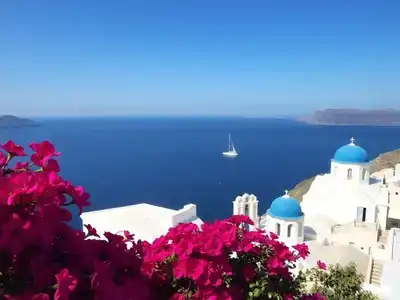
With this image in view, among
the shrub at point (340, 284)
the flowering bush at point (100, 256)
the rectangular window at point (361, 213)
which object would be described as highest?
the flowering bush at point (100, 256)

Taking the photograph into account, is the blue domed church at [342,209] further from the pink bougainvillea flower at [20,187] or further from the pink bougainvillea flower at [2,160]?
the pink bougainvillea flower at [20,187]

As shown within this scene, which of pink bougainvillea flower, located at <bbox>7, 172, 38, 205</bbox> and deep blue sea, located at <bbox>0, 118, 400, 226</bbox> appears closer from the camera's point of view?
pink bougainvillea flower, located at <bbox>7, 172, 38, 205</bbox>

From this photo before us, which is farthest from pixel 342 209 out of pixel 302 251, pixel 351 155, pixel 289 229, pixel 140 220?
pixel 302 251

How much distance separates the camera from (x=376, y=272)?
37.6ft

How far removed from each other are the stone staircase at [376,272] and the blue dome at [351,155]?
4.46m

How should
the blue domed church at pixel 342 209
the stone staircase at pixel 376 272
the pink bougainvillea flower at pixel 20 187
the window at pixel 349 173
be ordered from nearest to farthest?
1. the pink bougainvillea flower at pixel 20 187
2. the stone staircase at pixel 376 272
3. the blue domed church at pixel 342 209
4. the window at pixel 349 173

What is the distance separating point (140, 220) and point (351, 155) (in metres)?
9.28

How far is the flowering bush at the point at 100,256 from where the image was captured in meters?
1.91

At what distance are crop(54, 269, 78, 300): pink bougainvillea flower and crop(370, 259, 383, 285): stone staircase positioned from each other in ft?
38.8

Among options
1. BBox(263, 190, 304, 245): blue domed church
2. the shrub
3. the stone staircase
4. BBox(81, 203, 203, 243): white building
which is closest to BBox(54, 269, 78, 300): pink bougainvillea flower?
the shrub

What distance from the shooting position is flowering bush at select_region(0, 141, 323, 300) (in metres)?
1.91

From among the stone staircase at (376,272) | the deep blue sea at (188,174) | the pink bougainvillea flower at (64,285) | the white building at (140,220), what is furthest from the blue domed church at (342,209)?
the deep blue sea at (188,174)

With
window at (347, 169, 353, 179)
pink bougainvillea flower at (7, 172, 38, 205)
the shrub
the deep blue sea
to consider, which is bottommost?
the deep blue sea

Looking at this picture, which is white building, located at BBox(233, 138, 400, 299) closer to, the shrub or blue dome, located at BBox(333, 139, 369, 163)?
blue dome, located at BBox(333, 139, 369, 163)
